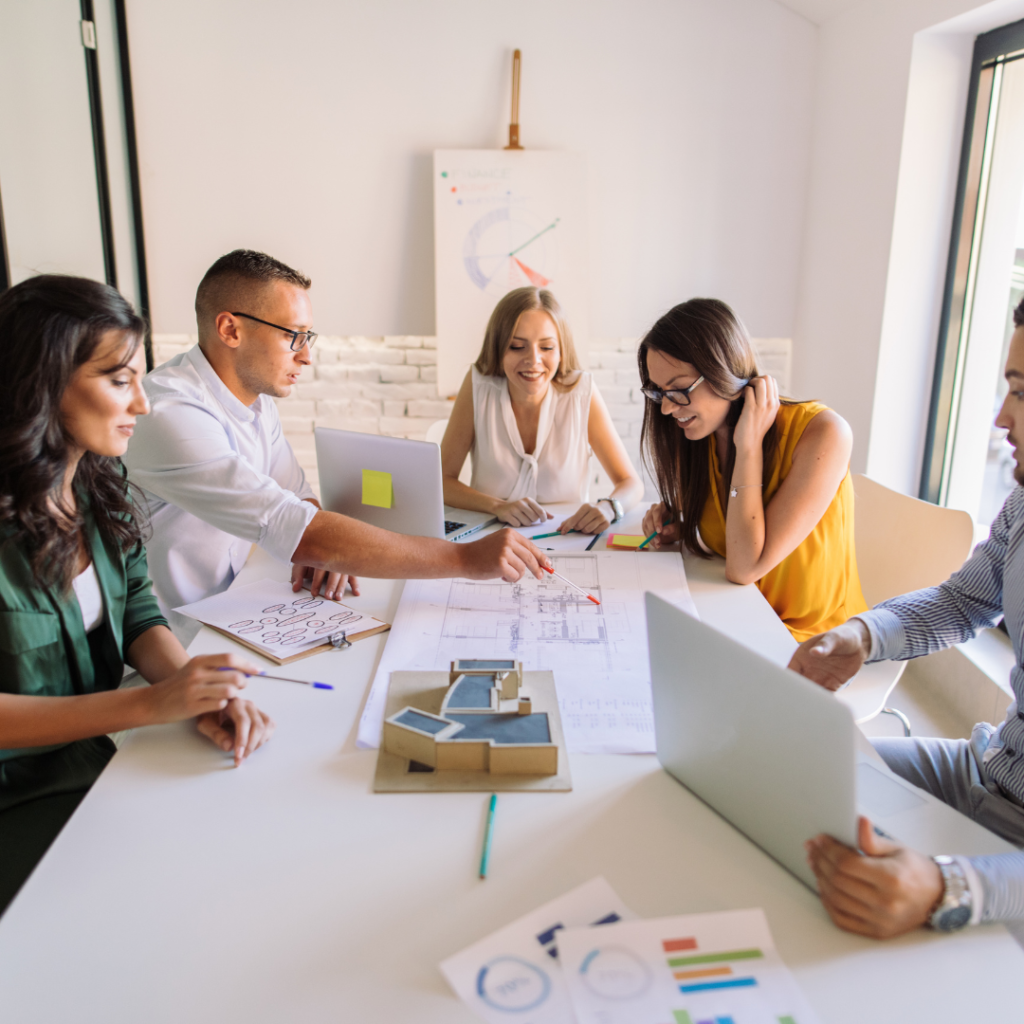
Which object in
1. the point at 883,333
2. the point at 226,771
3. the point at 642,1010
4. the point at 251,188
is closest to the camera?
the point at 642,1010

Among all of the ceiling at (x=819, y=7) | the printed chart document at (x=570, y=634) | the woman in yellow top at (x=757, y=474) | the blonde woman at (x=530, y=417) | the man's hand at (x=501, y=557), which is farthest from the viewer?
the ceiling at (x=819, y=7)

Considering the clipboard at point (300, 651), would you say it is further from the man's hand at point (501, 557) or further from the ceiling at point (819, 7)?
the ceiling at point (819, 7)

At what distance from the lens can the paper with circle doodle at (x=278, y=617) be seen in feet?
4.55

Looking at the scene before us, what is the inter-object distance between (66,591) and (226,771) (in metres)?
0.42

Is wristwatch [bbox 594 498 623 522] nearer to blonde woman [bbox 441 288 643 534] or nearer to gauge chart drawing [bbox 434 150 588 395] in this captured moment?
blonde woman [bbox 441 288 643 534]

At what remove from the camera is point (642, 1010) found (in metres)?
0.69

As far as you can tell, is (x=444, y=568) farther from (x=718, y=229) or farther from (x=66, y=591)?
(x=718, y=229)

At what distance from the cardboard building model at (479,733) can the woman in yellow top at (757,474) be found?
79 centimetres

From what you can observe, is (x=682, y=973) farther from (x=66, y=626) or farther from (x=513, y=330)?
(x=513, y=330)

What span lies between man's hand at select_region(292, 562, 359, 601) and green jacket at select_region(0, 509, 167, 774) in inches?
11.0

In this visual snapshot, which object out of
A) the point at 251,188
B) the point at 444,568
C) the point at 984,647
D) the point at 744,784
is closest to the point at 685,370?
the point at 444,568

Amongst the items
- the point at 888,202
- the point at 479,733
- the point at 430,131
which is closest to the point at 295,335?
the point at 479,733

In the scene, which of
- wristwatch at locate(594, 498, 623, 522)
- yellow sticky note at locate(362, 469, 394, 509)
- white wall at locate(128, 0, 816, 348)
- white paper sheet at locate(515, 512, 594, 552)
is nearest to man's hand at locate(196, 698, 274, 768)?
yellow sticky note at locate(362, 469, 394, 509)

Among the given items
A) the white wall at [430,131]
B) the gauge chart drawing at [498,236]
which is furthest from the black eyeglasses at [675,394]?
the white wall at [430,131]
